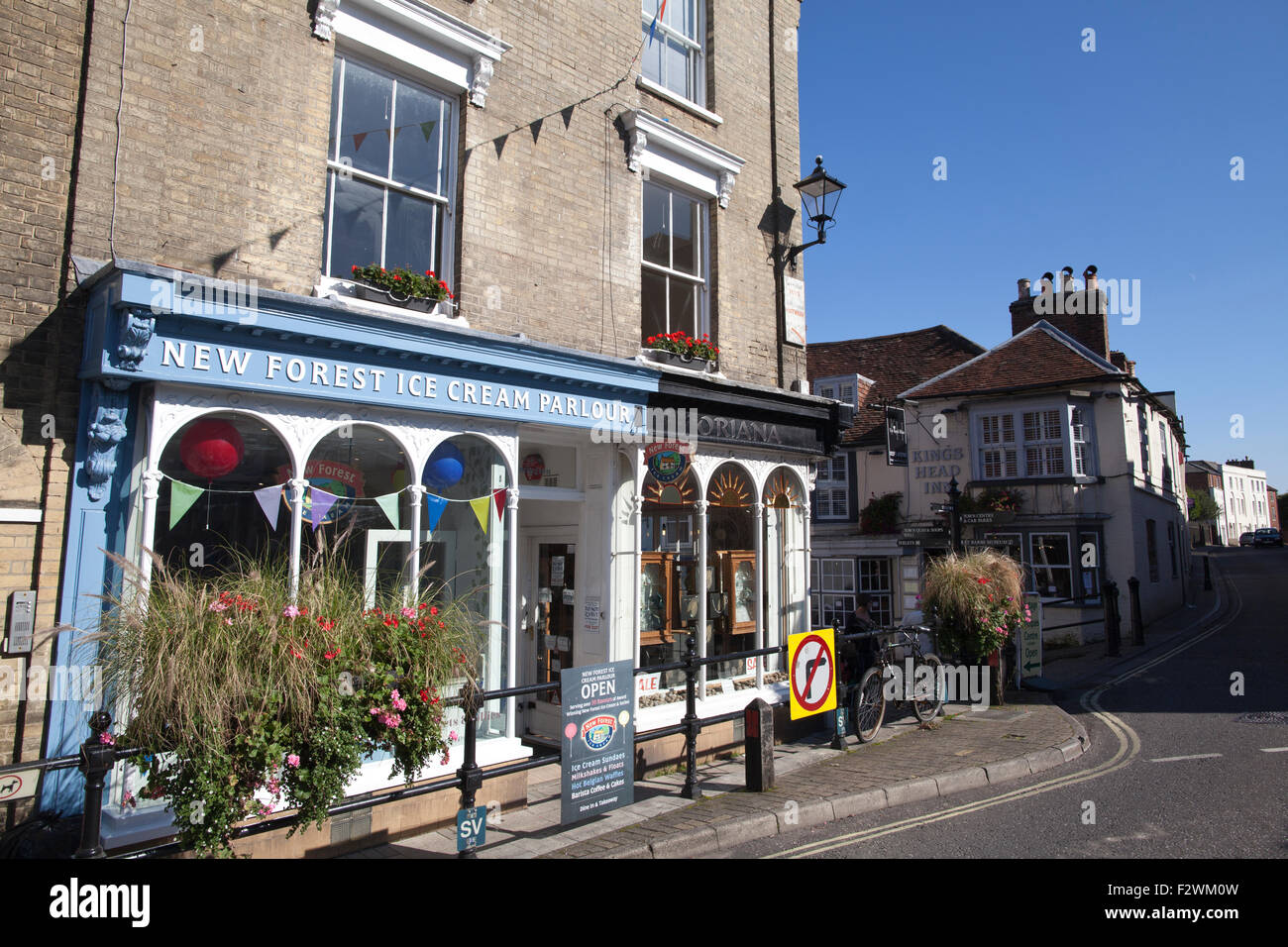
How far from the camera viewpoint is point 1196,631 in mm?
19344

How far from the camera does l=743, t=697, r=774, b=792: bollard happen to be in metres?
7.13

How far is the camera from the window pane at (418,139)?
748 cm

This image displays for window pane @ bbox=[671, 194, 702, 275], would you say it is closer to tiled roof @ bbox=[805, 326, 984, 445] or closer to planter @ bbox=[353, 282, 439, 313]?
planter @ bbox=[353, 282, 439, 313]

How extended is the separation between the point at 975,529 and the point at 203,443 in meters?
20.0

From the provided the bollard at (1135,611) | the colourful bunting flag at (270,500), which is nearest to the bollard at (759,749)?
the colourful bunting flag at (270,500)

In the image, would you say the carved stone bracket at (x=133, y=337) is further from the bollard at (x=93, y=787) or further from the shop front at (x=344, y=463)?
the bollard at (x=93, y=787)

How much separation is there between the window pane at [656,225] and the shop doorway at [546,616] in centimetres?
358

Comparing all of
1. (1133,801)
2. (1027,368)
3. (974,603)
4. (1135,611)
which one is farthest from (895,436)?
(1133,801)

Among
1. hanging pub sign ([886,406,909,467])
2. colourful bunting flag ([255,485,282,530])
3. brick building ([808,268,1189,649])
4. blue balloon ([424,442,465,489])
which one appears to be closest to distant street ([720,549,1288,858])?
blue balloon ([424,442,465,489])

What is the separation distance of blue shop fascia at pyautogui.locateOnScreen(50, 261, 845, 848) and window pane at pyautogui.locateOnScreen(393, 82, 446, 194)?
1.62 m

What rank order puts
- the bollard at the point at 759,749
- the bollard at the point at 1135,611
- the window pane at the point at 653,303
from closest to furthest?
the bollard at the point at 759,749
the window pane at the point at 653,303
the bollard at the point at 1135,611
